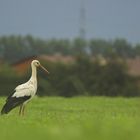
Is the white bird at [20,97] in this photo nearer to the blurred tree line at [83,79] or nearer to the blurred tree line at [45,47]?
the blurred tree line at [83,79]

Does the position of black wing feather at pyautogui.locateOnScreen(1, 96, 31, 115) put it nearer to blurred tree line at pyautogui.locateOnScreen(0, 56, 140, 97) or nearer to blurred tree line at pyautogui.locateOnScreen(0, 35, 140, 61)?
blurred tree line at pyautogui.locateOnScreen(0, 56, 140, 97)

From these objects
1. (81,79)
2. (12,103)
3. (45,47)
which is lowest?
(45,47)

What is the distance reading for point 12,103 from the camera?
16.1 meters

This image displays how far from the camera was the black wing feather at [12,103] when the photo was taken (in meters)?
15.9

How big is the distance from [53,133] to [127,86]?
6344cm

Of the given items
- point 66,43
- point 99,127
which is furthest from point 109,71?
point 66,43

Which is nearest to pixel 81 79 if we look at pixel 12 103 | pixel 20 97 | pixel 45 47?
pixel 20 97

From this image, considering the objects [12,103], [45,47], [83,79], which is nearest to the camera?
[12,103]

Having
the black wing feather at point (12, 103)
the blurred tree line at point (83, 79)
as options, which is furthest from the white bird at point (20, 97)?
the blurred tree line at point (83, 79)

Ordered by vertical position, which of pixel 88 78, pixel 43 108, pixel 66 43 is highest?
pixel 43 108

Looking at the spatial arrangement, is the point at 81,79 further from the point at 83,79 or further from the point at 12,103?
the point at 12,103

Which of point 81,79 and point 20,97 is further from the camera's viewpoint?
point 81,79

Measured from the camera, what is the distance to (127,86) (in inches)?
2820

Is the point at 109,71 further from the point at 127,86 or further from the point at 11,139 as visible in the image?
the point at 11,139
